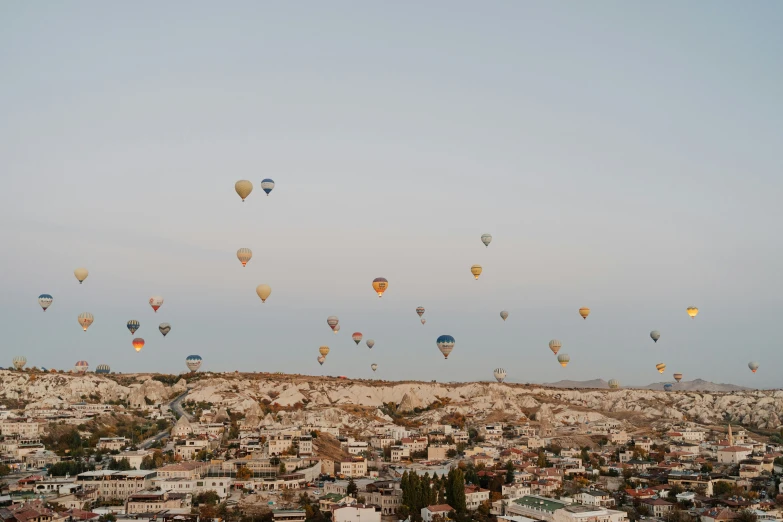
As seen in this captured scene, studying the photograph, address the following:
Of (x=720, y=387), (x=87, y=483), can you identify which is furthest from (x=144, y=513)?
(x=720, y=387)

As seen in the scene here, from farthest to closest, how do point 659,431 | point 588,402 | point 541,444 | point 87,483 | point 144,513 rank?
1. point 588,402
2. point 659,431
3. point 541,444
4. point 87,483
5. point 144,513

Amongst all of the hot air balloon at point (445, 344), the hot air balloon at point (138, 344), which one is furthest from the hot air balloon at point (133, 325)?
the hot air balloon at point (445, 344)

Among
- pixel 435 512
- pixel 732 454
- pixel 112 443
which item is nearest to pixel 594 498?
pixel 435 512

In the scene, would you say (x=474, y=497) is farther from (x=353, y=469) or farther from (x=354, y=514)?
(x=353, y=469)

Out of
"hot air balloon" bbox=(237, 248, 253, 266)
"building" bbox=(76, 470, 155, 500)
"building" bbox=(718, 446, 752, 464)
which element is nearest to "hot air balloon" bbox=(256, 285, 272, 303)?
"hot air balloon" bbox=(237, 248, 253, 266)

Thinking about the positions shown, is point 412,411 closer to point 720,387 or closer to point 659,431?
point 659,431
